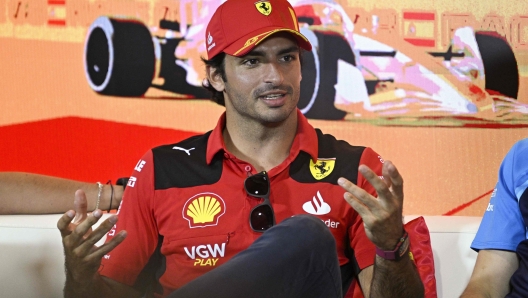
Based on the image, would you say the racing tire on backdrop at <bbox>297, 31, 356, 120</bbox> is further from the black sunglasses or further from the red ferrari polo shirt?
the black sunglasses

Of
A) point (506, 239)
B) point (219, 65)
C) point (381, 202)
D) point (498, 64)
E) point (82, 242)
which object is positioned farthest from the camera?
point (498, 64)

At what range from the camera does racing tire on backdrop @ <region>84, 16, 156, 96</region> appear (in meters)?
2.32

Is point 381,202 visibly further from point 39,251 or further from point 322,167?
point 39,251

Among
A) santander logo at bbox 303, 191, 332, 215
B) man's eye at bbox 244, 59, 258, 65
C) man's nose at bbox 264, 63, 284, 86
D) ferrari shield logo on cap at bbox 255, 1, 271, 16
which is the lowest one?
santander logo at bbox 303, 191, 332, 215

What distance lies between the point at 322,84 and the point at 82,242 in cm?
115

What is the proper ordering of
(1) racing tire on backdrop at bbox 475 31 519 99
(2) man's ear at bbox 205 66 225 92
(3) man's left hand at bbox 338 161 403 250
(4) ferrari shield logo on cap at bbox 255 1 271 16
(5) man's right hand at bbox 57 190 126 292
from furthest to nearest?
(1) racing tire on backdrop at bbox 475 31 519 99, (2) man's ear at bbox 205 66 225 92, (4) ferrari shield logo on cap at bbox 255 1 271 16, (5) man's right hand at bbox 57 190 126 292, (3) man's left hand at bbox 338 161 403 250

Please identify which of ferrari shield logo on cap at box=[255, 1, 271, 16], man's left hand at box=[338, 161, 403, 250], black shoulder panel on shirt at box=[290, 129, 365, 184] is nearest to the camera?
man's left hand at box=[338, 161, 403, 250]

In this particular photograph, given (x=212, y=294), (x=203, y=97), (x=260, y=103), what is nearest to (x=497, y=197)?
(x=260, y=103)

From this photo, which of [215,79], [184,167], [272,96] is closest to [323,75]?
[215,79]

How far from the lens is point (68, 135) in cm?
233

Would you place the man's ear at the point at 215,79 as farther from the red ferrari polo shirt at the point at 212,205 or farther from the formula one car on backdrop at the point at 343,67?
the formula one car on backdrop at the point at 343,67

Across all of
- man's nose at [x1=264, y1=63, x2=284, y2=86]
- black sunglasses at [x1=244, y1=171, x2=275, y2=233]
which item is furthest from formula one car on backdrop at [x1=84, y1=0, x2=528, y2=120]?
black sunglasses at [x1=244, y1=171, x2=275, y2=233]

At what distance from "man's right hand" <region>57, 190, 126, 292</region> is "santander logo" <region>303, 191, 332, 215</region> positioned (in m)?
0.45

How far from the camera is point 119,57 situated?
2.33 metres
